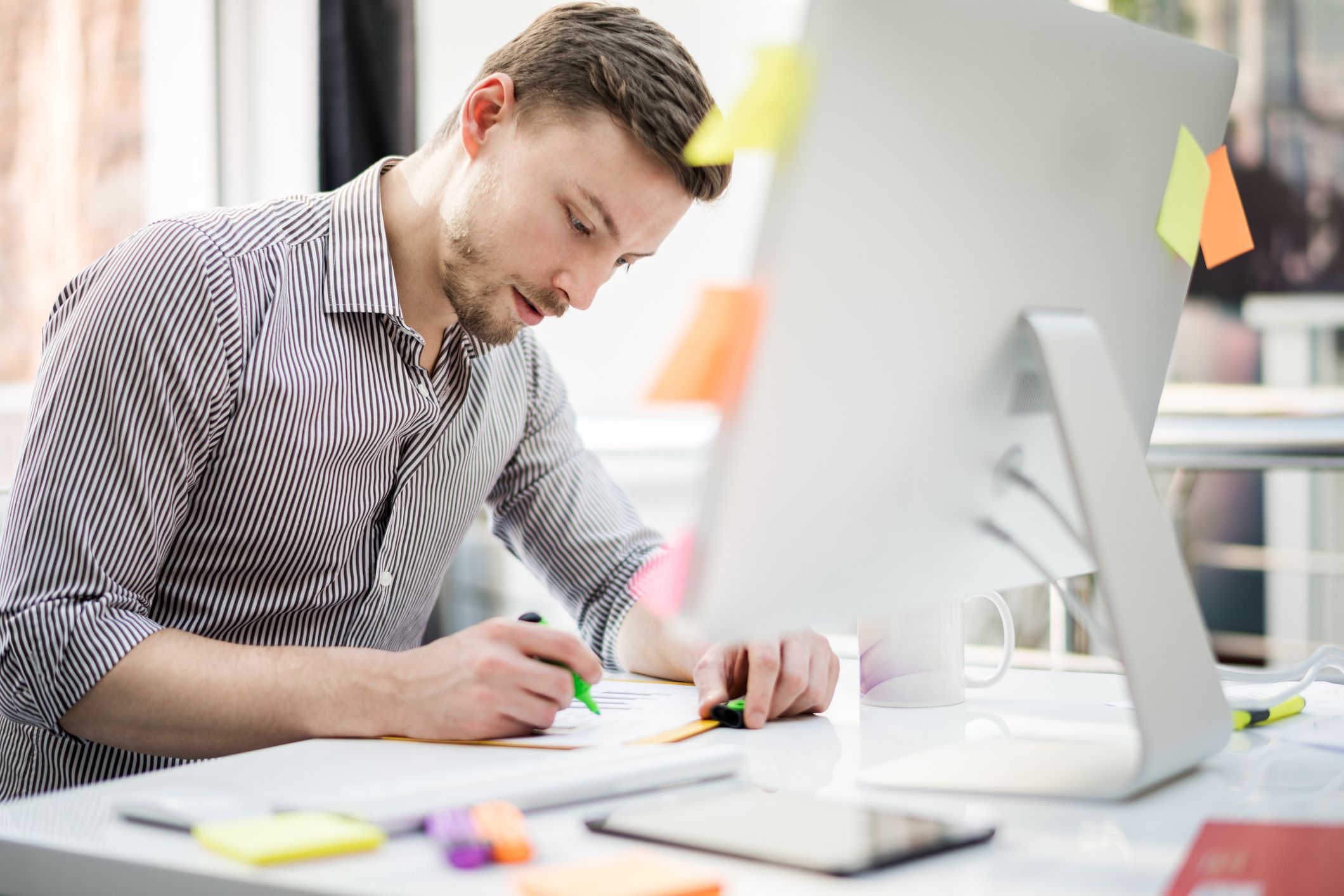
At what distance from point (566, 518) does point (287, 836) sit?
0.83m

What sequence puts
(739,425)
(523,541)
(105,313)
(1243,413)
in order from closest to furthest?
(739,425)
(105,313)
(523,541)
(1243,413)

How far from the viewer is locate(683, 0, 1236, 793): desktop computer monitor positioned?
23.6 inches

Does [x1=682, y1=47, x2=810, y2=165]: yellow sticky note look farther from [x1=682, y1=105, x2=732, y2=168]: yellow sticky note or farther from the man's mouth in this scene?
the man's mouth

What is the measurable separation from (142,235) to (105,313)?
110mm

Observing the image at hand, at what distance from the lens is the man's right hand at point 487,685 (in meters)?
0.91

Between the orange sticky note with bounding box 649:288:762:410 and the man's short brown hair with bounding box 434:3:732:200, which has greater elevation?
the man's short brown hair with bounding box 434:3:732:200

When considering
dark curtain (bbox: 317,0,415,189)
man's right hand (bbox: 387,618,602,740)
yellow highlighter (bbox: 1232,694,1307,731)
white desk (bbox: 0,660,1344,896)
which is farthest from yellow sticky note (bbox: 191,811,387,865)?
dark curtain (bbox: 317,0,415,189)

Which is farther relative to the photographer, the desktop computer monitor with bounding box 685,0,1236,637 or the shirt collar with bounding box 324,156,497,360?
the shirt collar with bounding box 324,156,497,360

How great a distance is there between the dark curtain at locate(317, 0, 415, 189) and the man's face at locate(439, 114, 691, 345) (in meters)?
1.60

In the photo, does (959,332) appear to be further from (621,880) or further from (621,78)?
(621,78)

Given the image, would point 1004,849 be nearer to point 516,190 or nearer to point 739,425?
point 739,425

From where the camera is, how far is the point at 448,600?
9.67ft

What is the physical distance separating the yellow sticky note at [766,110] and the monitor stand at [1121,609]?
0.23 m

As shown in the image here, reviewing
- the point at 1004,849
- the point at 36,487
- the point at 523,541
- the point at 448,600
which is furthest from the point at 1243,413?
the point at 36,487
